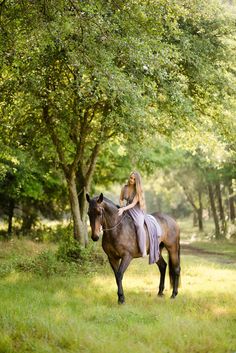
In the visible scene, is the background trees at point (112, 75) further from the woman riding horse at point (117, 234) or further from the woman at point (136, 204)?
the woman riding horse at point (117, 234)

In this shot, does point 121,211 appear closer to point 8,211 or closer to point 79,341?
point 79,341

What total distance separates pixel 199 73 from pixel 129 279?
6984mm

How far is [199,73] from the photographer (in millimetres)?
14961

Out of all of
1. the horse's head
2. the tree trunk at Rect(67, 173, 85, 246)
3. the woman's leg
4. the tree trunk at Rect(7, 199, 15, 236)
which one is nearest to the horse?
the horse's head

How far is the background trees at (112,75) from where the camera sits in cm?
1003

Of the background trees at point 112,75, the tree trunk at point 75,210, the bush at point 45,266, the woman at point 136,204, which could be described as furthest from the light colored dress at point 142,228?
the tree trunk at point 75,210

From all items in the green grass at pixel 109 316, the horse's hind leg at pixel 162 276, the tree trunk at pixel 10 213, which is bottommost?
the green grass at pixel 109 316

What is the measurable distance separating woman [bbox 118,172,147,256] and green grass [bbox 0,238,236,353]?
1.55 metres

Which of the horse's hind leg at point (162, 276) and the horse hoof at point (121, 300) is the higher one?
the horse's hind leg at point (162, 276)

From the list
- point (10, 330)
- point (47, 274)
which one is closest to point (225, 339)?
point (10, 330)

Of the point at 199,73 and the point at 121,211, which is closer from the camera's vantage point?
the point at 121,211

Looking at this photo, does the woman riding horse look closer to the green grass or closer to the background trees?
the green grass

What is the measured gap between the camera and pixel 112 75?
9805 millimetres

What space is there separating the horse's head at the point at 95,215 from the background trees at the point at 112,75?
7.83 feet
